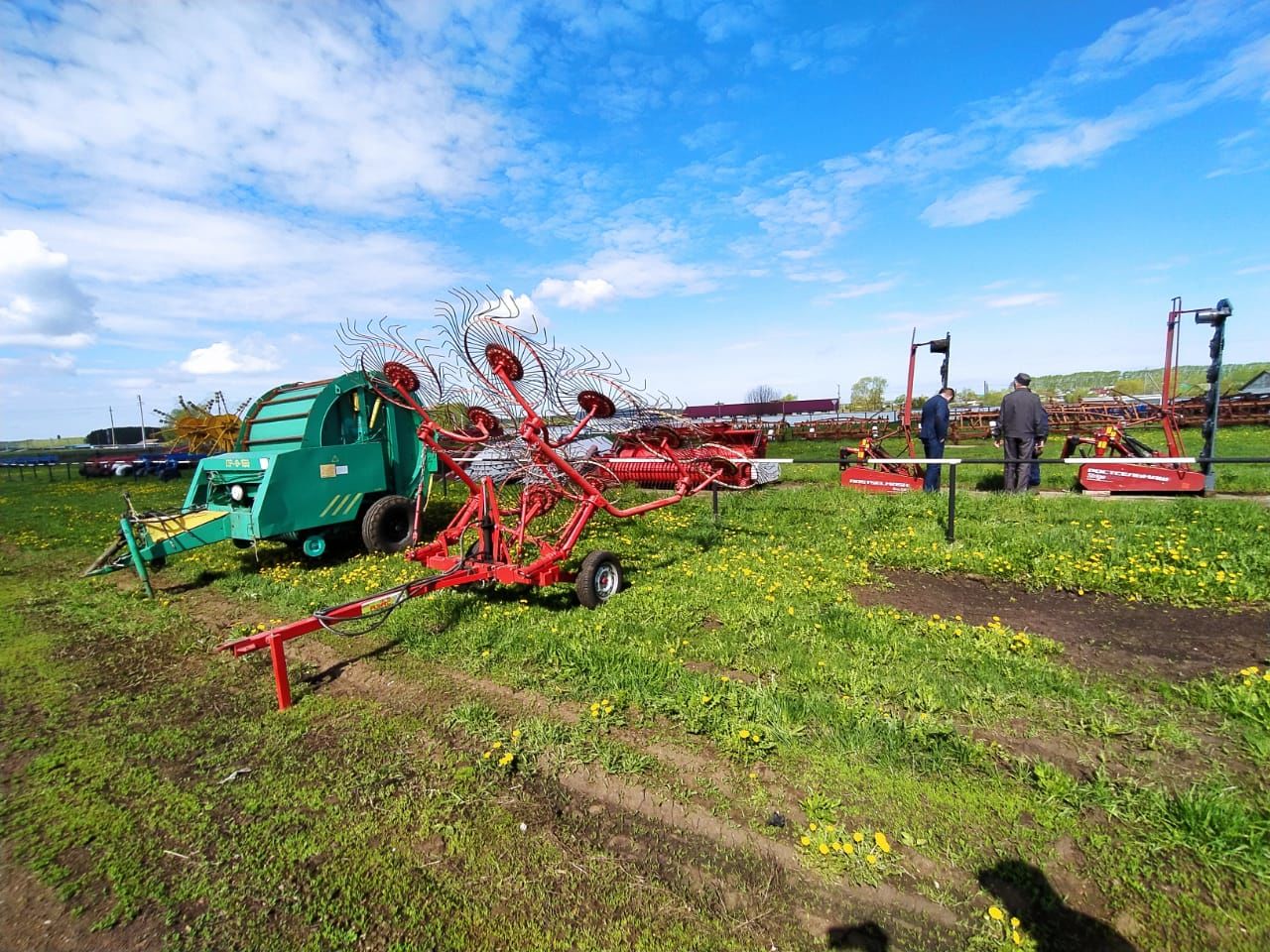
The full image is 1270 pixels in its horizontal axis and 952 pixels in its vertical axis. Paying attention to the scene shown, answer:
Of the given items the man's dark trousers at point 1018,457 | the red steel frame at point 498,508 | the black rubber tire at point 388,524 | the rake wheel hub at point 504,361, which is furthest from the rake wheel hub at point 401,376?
the man's dark trousers at point 1018,457

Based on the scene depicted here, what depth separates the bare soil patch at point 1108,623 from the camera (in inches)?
152

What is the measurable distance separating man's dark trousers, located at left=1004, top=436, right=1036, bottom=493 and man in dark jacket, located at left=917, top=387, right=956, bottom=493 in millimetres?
996

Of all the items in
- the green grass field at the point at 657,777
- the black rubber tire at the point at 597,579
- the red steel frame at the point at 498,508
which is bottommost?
the green grass field at the point at 657,777

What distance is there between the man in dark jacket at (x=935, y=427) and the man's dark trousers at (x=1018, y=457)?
996mm

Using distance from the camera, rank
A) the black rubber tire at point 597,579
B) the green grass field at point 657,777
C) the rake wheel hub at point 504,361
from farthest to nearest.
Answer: the black rubber tire at point 597,579 → the rake wheel hub at point 504,361 → the green grass field at point 657,777

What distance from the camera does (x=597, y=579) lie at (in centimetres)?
541

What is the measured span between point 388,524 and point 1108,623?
7.53 metres

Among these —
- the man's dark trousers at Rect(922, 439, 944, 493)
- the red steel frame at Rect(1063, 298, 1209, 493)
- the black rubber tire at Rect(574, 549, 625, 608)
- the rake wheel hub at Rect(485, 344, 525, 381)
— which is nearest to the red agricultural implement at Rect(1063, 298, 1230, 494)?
the red steel frame at Rect(1063, 298, 1209, 493)

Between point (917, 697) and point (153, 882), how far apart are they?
3.67m

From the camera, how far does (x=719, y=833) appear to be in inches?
100

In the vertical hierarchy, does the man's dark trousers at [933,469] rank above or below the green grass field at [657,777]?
above

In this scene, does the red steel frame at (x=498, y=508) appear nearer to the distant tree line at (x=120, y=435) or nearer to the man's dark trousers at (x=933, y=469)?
the man's dark trousers at (x=933, y=469)

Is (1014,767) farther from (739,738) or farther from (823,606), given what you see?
(823,606)

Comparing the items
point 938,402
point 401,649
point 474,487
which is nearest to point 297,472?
point 474,487
